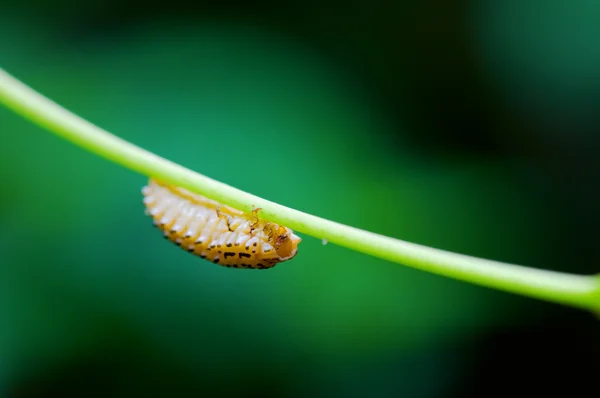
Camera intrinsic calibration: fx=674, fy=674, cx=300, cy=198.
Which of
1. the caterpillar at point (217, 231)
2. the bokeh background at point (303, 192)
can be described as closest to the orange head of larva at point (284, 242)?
the caterpillar at point (217, 231)

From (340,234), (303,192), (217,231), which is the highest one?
(303,192)

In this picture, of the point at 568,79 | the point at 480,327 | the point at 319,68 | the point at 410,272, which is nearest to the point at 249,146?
the point at 319,68

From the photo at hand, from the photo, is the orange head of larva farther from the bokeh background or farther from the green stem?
the bokeh background

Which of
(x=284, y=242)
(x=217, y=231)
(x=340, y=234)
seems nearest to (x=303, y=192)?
(x=217, y=231)

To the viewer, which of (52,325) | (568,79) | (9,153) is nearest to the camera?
(52,325)

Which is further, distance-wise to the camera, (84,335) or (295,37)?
(295,37)

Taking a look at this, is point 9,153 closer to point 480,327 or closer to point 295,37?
point 295,37

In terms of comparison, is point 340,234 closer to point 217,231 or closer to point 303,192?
point 217,231
